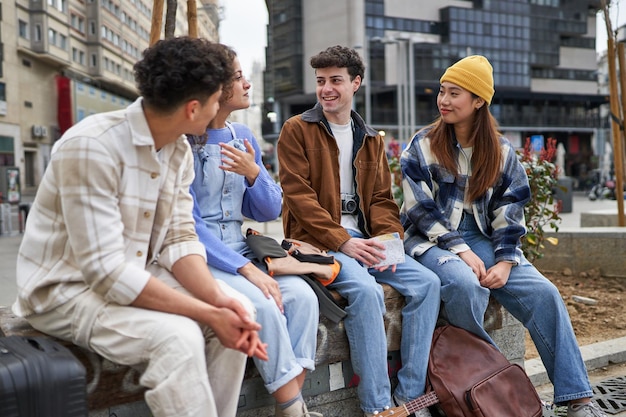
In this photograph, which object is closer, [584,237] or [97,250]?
[97,250]

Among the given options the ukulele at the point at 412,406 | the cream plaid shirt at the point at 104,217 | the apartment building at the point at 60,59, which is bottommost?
the ukulele at the point at 412,406

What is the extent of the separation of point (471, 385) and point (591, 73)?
5722 cm

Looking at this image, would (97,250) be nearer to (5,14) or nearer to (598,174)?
(5,14)

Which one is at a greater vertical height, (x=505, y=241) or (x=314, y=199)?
(x=314, y=199)

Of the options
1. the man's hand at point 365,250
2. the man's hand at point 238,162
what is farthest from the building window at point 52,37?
the man's hand at point 365,250

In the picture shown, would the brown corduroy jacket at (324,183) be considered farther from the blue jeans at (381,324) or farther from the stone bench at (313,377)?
the stone bench at (313,377)

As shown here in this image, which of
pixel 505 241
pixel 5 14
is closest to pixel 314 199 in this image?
pixel 505 241

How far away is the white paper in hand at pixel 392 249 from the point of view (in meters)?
3.16

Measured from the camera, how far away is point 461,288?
3064mm

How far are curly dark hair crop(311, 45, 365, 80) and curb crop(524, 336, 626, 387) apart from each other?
91.1 inches

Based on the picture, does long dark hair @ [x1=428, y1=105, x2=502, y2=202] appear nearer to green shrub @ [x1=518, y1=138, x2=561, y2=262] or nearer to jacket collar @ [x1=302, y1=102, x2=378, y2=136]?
jacket collar @ [x1=302, y1=102, x2=378, y2=136]

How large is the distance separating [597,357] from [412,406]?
6.77 ft

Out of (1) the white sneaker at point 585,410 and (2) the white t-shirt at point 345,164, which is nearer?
(1) the white sneaker at point 585,410

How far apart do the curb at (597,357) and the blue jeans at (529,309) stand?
2.59ft
